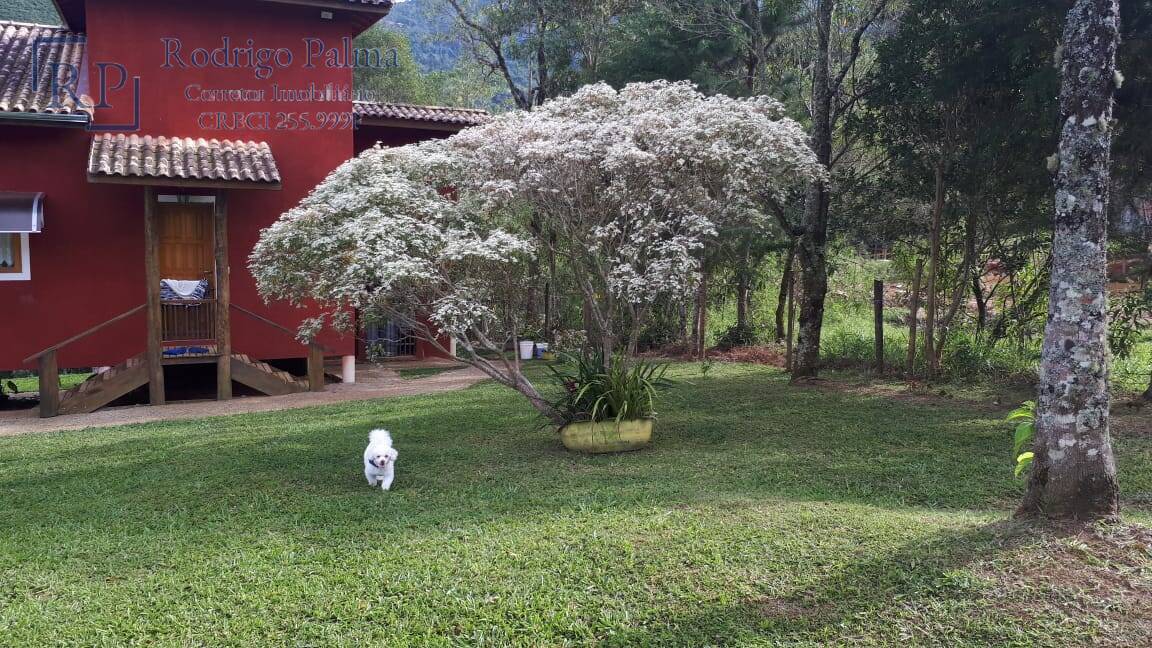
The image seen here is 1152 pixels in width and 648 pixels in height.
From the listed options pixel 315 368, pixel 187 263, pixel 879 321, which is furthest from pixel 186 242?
pixel 879 321

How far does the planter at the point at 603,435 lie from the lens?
696cm

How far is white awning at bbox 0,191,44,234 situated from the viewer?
10117 mm

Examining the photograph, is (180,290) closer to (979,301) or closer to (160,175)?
(160,175)

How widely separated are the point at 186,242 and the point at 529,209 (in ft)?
21.8

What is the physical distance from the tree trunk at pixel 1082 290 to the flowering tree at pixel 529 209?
2833 millimetres

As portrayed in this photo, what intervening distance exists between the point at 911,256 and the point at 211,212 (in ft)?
32.1

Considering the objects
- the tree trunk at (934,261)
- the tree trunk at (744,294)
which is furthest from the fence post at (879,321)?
the tree trunk at (744,294)

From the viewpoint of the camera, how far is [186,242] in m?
11.5

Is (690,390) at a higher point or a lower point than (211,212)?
lower

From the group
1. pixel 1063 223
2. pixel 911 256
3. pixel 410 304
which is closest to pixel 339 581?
pixel 410 304

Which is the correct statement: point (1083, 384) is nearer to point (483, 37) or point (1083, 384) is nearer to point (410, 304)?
point (410, 304)

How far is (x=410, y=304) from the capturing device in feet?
22.4

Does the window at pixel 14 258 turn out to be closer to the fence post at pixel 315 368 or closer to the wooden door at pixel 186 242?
the wooden door at pixel 186 242

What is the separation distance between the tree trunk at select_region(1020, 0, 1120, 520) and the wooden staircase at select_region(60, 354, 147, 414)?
10.2 m
